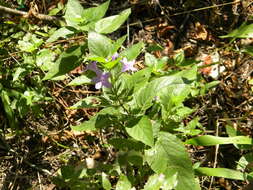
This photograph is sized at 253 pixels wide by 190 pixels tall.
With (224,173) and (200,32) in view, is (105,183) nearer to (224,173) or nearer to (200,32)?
(224,173)

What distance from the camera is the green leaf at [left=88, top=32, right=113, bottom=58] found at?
4.02ft

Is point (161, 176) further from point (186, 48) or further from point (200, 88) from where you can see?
point (186, 48)

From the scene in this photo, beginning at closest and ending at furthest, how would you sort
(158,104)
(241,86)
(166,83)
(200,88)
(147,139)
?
(147,139) → (166,83) → (158,104) → (200,88) → (241,86)

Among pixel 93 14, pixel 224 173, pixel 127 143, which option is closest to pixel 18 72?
pixel 93 14

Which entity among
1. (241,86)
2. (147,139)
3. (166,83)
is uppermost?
(166,83)

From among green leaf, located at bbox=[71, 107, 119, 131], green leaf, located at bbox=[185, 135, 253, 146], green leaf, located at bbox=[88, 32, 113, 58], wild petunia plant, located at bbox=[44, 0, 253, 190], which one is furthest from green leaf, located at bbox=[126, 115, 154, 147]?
green leaf, located at bbox=[185, 135, 253, 146]

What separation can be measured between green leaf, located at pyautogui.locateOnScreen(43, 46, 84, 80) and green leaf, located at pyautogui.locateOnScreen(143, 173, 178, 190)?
63 centimetres

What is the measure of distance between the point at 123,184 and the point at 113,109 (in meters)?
0.45

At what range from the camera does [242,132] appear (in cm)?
228

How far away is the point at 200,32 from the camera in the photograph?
263 cm

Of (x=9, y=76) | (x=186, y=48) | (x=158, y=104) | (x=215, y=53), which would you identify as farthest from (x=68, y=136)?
(x=215, y=53)

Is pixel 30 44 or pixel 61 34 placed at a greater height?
pixel 61 34

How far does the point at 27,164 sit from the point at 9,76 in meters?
0.65

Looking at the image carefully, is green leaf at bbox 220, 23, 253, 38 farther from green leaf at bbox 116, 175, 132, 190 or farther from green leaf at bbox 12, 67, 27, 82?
green leaf at bbox 12, 67, 27, 82
